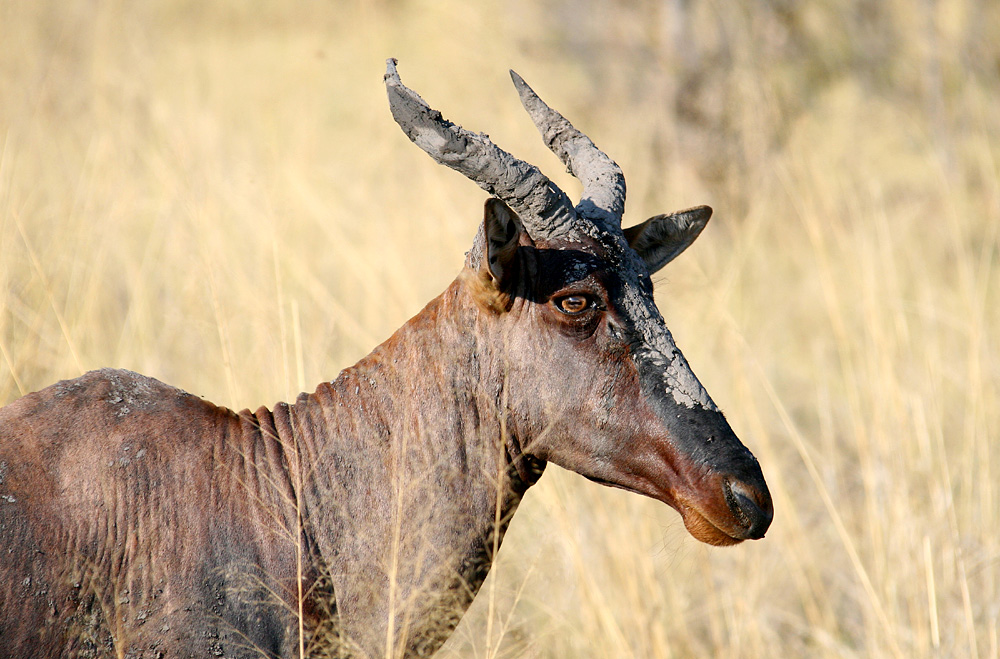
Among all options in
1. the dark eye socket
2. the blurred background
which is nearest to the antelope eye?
the dark eye socket

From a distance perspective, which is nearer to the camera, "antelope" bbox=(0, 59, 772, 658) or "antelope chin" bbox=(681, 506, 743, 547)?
"antelope" bbox=(0, 59, 772, 658)

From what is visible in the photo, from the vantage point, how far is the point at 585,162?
13.9 feet

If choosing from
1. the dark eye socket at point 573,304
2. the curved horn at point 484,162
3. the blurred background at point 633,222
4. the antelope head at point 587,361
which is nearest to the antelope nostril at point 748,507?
the antelope head at point 587,361

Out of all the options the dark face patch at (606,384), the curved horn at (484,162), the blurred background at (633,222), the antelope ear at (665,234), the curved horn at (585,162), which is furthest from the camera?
the blurred background at (633,222)

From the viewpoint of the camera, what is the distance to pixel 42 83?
7.66 meters

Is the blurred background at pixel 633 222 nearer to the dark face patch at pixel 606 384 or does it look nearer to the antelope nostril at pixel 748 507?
the dark face patch at pixel 606 384

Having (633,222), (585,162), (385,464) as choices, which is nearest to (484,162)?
(585,162)

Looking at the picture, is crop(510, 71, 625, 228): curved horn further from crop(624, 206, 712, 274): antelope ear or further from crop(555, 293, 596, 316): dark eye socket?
crop(555, 293, 596, 316): dark eye socket

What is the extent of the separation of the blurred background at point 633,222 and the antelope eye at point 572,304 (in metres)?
1.36

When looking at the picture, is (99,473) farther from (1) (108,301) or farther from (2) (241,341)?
(1) (108,301)

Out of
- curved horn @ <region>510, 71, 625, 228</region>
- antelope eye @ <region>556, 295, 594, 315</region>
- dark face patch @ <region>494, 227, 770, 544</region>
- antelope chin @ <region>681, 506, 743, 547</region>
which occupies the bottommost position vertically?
antelope chin @ <region>681, 506, 743, 547</region>

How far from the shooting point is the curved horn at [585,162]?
3.88m

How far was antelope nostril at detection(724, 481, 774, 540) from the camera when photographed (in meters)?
3.24

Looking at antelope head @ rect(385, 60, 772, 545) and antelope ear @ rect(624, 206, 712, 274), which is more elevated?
antelope ear @ rect(624, 206, 712, 274)
